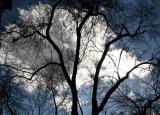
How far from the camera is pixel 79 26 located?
23359 millimetres

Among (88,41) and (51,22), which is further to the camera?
(88,41)

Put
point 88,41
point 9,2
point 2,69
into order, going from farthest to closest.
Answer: point 88,41 → point 9,2 → point 2,69

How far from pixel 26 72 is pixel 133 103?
300 inches

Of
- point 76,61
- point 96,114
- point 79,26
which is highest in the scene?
point 79,26

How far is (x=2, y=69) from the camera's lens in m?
20.9

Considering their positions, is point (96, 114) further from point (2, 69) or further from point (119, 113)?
point (2, 69)

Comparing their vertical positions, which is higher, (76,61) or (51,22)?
(51,22)

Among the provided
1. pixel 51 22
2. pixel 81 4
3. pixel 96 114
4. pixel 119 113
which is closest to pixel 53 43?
pixel 51 22

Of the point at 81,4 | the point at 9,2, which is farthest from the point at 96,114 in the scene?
the point at 9,2

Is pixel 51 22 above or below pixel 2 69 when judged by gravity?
above

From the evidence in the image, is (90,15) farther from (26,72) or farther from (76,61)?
(26,72)

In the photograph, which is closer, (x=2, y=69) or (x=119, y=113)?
(x=2, y=69)

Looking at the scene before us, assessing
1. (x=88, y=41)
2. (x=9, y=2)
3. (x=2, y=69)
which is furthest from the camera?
(x=88, y=41)

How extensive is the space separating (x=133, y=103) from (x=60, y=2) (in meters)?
8.20
